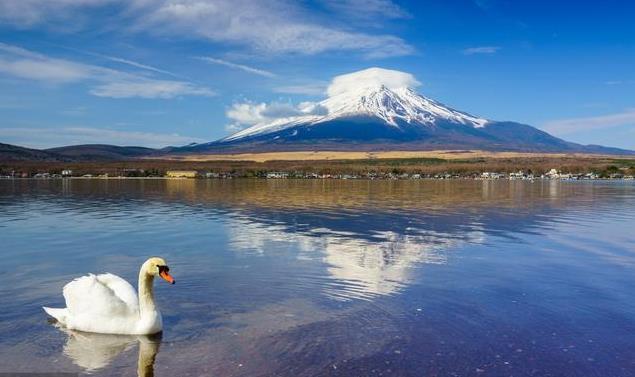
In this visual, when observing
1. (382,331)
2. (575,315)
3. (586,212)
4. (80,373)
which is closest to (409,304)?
(382,331)

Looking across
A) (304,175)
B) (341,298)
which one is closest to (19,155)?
(304,175)

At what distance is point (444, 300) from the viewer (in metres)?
14.8

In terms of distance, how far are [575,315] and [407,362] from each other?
5324mm

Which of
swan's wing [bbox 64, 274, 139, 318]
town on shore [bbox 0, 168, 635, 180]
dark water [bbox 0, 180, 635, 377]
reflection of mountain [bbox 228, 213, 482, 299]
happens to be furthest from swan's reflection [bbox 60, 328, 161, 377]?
town on shore [bbox 0, 168, 635, 180]

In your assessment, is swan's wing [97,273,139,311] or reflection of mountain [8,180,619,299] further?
reflection of mountain [8,180,619,299]

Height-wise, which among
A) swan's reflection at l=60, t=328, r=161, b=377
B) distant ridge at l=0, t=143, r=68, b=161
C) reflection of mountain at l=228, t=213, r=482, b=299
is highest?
distant ridge at l=0, t=143, r=68, b=161

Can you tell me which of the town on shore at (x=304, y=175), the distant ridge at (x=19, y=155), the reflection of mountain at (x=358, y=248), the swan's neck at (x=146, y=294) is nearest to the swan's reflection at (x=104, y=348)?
the swan's neck at (x=146, y=294)

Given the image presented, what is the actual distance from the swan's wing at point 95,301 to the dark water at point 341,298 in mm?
524

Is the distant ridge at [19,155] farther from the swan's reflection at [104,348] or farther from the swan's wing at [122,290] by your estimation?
the swan's reflection at [104,348]

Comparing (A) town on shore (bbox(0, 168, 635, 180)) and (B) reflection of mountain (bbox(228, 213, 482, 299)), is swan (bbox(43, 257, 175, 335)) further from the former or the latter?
(A) town on shore (bbox(0, 168, 635, 180))

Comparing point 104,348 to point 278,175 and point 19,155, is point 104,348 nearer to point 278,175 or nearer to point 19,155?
point 278,175

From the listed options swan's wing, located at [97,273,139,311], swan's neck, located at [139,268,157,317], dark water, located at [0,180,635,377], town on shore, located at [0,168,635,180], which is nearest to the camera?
dark water, located at [0,180,635,377]

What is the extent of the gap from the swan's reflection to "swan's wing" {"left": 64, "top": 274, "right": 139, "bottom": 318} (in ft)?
1.51

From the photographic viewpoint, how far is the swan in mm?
11938
